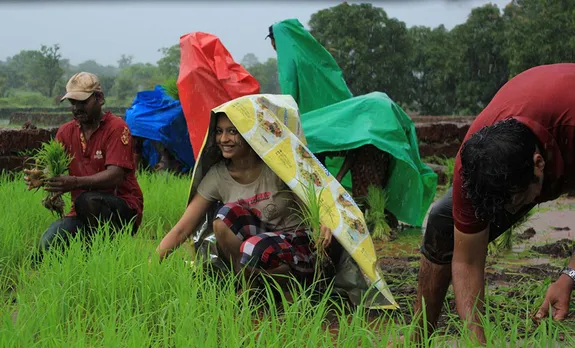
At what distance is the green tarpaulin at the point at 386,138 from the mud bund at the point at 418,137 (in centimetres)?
208

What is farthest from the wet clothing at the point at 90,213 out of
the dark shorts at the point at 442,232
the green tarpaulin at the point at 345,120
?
the dark shorts at the point at 442,232

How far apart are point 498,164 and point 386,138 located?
3423mm

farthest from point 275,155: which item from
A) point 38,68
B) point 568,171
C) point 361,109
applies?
point 38,68

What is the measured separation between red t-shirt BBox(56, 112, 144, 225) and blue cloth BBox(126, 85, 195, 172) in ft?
13.1

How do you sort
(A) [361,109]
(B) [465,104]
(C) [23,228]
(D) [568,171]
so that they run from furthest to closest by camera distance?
(B) [465,104] → (A) [361,109] → (C) [23,228] → (D) [568,171]

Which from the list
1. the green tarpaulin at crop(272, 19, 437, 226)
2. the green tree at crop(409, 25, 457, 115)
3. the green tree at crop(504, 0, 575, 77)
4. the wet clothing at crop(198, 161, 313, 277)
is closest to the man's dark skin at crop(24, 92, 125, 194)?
the wet clothing at crop(198, 161, 313, 277)

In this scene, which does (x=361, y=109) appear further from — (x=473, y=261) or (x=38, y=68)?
(x=38, y=68)

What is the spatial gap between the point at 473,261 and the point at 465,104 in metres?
28.2

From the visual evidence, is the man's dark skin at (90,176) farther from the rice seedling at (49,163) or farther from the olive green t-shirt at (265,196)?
the olive green t-shirt at (265,196)

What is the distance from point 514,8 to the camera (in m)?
30.3

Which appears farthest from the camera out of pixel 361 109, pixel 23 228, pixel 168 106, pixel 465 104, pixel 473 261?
pixel 465 104

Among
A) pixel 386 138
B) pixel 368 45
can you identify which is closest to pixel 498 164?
pixel 386 138

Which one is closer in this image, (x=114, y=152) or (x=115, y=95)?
(x=114, y=152)

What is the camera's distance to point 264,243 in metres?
3.37
